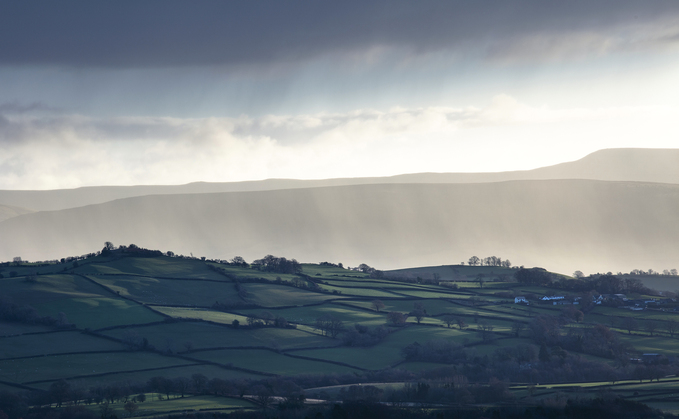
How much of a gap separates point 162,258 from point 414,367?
61987 millimetres

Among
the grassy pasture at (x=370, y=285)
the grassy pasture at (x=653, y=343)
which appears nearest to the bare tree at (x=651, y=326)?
the grassy pasture at (x=653, y=343)

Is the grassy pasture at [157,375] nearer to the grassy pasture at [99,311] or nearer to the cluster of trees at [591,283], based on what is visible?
the grassy pasture at [99,311]

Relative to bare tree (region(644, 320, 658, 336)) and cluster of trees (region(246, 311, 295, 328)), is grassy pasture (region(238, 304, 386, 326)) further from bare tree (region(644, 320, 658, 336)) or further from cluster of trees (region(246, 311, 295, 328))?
bare tree (region(644, 320, 658, 336))

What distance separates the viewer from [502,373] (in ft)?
220

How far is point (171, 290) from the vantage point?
9550 centimetres

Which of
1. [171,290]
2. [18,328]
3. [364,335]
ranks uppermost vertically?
[171,290]

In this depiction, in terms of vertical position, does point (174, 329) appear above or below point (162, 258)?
below

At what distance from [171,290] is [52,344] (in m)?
27.1

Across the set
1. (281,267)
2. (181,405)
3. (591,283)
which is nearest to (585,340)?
(591,283)

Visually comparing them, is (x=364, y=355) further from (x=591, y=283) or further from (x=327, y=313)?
(x=591, y=283)

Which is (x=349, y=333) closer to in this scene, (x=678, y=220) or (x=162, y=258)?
(x=162, y=258)

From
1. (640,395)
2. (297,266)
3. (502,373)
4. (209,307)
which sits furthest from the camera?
(297,266)

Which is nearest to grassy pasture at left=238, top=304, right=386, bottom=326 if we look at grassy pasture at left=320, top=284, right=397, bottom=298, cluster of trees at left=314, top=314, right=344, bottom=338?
cluster of trees at left=314, top=314, right=344, bottom=338

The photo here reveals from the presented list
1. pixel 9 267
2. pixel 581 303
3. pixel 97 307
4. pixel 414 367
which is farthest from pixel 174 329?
pixel 581 303
